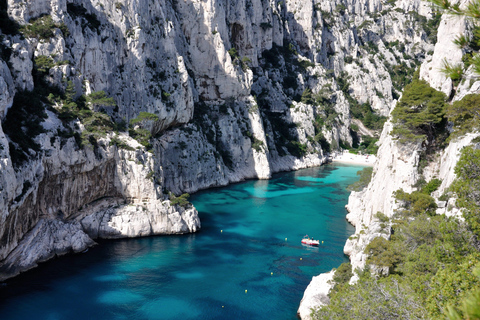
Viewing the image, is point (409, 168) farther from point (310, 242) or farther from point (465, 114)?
point (310, 242)

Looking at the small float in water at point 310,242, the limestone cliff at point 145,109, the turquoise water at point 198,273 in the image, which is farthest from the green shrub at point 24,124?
the small float in water at point 310,242

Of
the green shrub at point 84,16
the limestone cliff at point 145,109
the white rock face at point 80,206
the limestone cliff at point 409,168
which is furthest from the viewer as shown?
the green shrub at point 84,16

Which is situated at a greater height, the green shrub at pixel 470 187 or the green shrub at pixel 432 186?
the green shrub at pixel 470 187

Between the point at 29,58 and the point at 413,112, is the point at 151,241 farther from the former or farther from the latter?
the point at 413,112

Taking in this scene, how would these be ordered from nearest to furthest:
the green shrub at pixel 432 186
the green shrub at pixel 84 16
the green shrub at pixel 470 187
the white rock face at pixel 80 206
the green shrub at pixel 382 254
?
the green shrub at pixel 470 187
the green shrub at pixel 382 254
the green shrub at pixel 432 186
the white rock face at pixel 80 206
the green shrub at pixel 84 16

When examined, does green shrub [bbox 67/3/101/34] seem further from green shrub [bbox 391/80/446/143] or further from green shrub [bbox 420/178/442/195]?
green shrub [bbox 420/178/442/195]

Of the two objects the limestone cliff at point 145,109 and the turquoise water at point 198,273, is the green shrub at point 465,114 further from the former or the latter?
the limestone cliff at point 145,109
